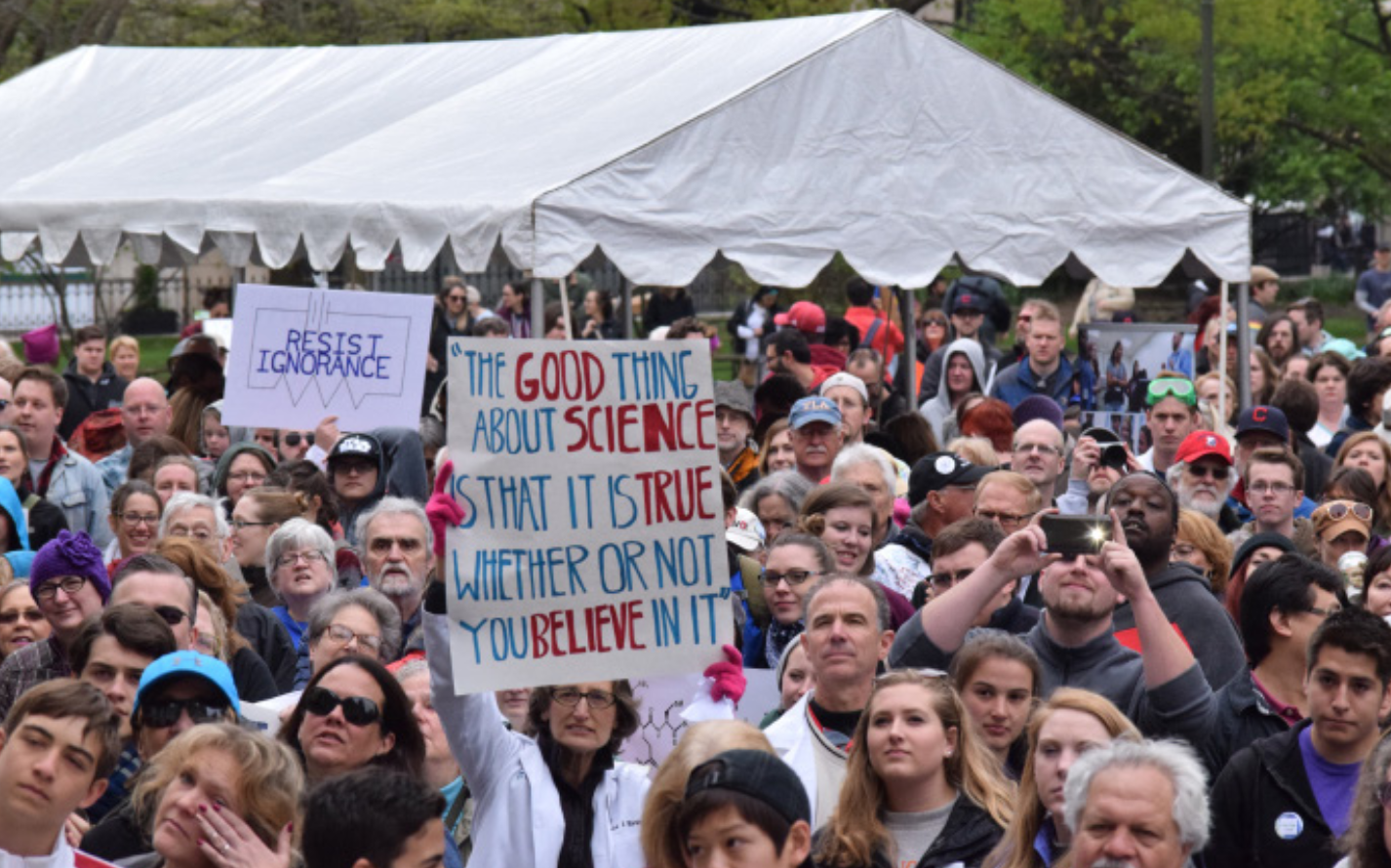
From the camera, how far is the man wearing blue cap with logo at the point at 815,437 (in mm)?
11023

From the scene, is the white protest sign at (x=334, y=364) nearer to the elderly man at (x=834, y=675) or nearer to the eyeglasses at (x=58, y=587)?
the eyeglasses at (x=58, y=587)

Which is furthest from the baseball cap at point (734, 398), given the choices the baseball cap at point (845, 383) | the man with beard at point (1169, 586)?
the man with beard at point (1169, 586)

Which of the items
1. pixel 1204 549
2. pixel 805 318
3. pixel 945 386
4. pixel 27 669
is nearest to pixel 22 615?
pixel 27 669

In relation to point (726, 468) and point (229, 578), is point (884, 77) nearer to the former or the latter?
point (726, 468)

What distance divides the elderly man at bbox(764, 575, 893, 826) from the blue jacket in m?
6.96

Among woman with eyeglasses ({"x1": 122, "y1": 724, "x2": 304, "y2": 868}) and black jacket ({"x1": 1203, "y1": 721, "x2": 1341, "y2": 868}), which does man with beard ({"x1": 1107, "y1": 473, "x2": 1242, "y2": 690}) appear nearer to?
black jacket ({"x1": 1203, "y1": 721, "x2": 1341, "y2": 868})

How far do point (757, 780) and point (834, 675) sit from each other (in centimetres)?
183

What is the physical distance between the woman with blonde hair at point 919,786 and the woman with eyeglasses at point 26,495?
567 cm

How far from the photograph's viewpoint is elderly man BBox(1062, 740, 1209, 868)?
4.99 m

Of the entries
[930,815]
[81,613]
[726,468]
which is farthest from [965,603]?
[726,468]

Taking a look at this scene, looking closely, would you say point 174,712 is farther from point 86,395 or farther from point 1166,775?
point 86,395

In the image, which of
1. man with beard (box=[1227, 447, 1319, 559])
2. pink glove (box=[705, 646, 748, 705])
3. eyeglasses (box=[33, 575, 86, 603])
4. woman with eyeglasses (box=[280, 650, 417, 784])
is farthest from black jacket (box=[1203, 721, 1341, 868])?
eyeglasses (box=[33, 575, 86, 603])

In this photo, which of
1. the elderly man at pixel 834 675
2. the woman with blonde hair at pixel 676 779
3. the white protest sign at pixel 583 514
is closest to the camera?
the woman with blonde hair at pixel 676 779

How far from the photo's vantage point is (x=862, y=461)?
391 inches
